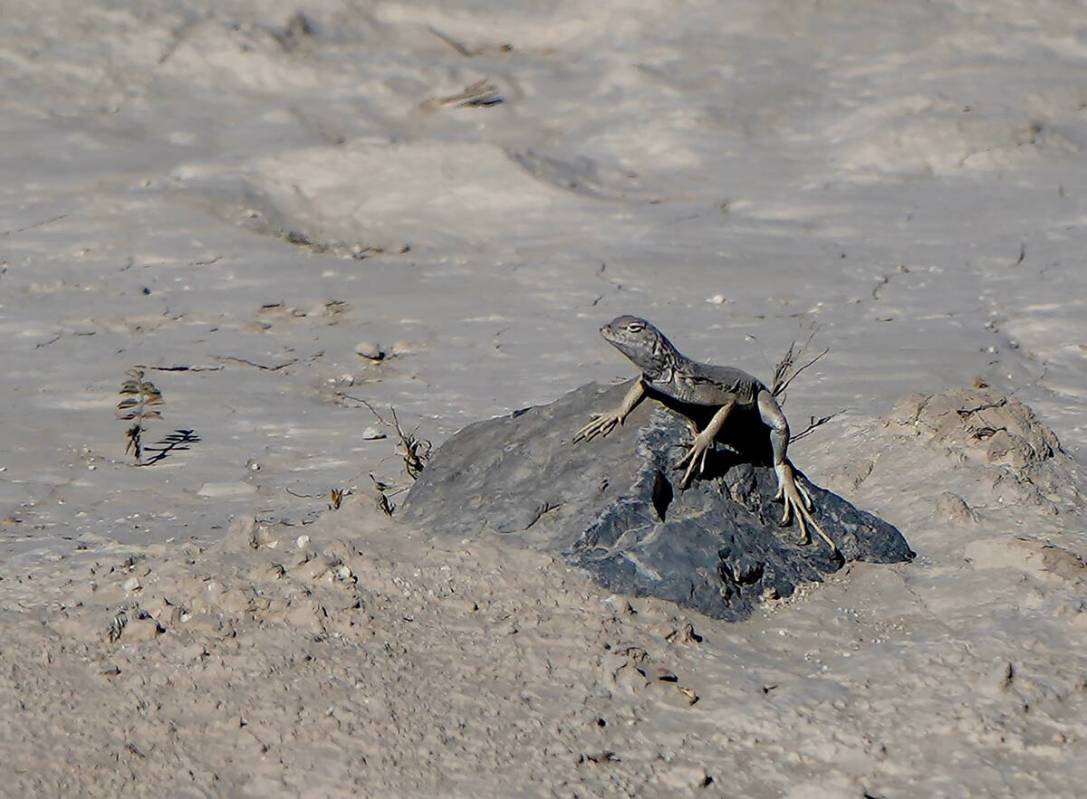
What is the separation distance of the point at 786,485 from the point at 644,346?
646 millimetres

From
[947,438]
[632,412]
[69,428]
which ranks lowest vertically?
[69,428]

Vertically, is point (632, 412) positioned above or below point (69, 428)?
above

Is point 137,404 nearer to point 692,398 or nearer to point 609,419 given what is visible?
point 609,419

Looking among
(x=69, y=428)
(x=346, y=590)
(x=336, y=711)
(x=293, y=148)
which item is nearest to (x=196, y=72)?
(x=293, y=148)

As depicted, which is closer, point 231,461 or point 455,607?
point 455,607

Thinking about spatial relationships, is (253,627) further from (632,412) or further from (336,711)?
(632,412)

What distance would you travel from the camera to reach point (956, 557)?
17.6 feet

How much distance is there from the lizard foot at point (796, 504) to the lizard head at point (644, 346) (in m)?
0.50

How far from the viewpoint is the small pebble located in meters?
7.73

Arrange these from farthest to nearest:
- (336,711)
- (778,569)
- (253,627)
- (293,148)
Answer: (293,148), (778,569), (253,627), (336,711)

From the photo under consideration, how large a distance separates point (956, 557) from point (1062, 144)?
5.39 m

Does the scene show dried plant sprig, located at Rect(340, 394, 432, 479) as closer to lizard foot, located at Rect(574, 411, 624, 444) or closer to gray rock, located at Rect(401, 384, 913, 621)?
gray rock, located at Rect(401, 384, 913, 621)

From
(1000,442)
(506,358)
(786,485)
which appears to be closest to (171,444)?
(506,358)

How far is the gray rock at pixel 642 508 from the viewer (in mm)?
4910
